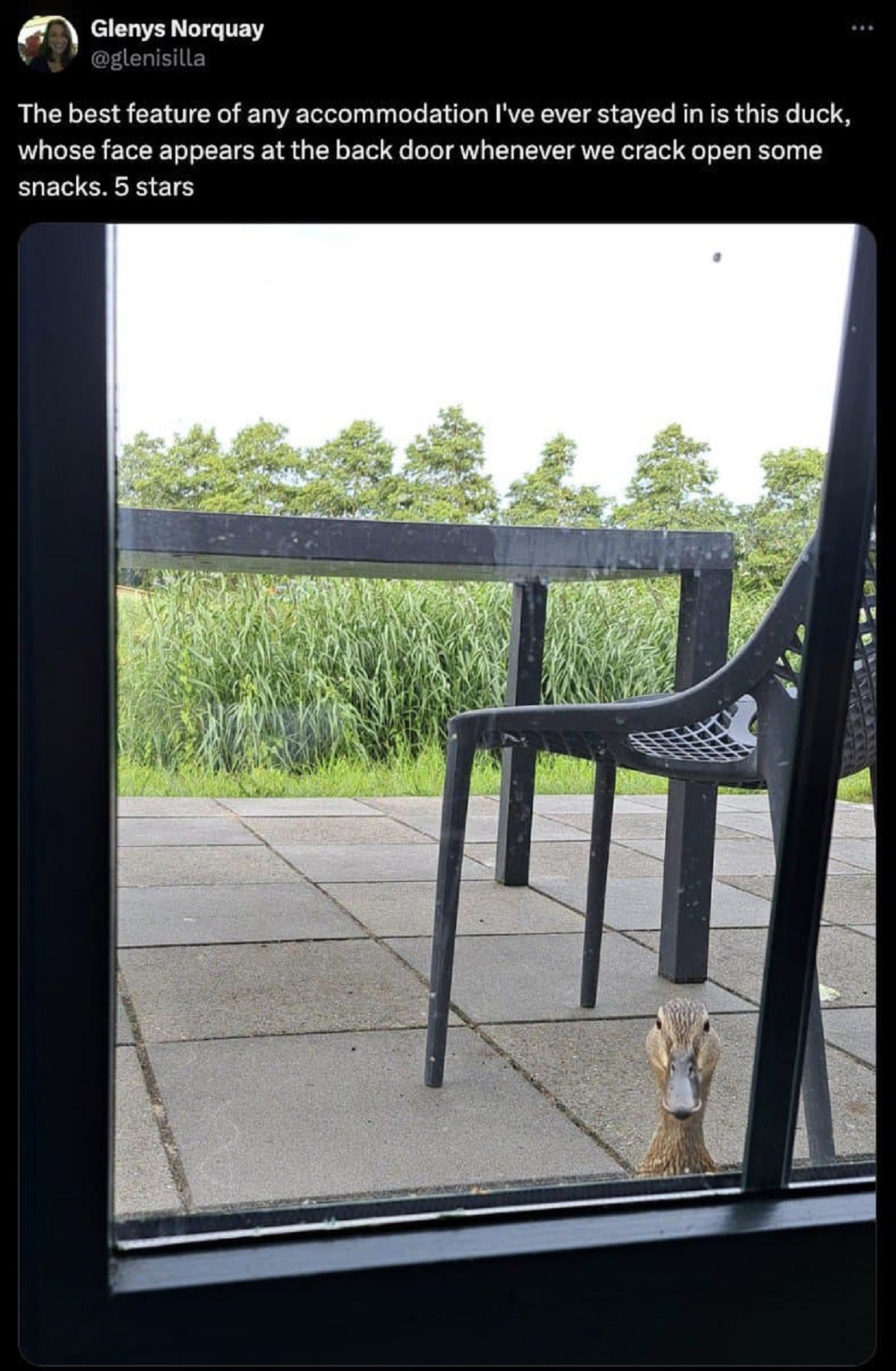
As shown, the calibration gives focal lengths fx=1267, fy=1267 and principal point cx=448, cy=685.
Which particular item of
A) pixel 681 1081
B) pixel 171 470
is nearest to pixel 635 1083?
pixel 681 1081

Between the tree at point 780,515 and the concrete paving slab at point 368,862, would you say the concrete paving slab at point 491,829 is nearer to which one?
the concrete paving slab at point 368,862

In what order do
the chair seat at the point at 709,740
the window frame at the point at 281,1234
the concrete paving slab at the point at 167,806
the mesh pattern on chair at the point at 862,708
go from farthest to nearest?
1. the chair seat at the point at 709,740
2. the mesh pattern on chair at the point at 862,708
3. the concrete paving slab at the point at 167,806
4. the window frame at the point at 281,1234

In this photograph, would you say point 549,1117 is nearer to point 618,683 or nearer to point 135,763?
point 618,683

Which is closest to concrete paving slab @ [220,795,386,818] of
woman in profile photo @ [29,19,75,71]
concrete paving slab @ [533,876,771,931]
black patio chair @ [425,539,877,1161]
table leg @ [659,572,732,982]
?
black patio chair @ [425,539,877,1161]

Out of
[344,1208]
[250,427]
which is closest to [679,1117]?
[344,1208]

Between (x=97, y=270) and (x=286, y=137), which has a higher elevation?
(x=286, y=137)

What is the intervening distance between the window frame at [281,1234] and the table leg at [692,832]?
0.11 m

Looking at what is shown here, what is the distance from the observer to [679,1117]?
1223 millimetres

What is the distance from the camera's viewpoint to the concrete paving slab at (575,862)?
1289 mm

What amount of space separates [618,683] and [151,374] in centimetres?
55

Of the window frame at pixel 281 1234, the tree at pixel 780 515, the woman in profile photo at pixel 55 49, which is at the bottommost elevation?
the window frame at pixel 281 1234

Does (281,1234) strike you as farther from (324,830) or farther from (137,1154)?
A: (324,830)

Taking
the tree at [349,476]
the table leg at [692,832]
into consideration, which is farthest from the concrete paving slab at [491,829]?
the tree at [349,476]

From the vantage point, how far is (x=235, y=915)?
123cm
